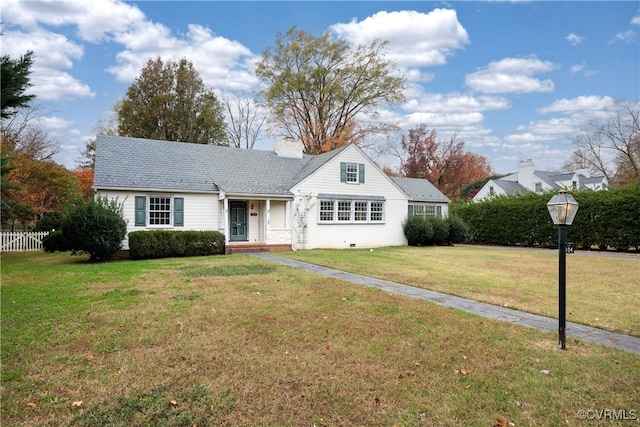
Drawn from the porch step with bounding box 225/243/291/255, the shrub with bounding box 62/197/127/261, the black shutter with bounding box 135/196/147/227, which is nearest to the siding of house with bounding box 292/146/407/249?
the porch step with bounding box 225/243/291/255

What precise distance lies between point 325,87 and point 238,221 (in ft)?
60.9

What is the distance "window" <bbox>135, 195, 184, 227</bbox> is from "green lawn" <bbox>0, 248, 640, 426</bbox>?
9164 millimetres

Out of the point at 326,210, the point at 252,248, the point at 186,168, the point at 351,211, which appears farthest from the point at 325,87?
the point at 252,248

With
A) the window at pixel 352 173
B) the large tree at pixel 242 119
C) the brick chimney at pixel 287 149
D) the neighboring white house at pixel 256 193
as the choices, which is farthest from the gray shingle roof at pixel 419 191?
the large tree at pixel 242 119

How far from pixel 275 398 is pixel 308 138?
3109 cm

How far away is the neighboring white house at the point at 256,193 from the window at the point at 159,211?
0.13ft

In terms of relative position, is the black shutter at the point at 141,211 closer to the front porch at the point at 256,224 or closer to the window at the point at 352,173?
the front porch at the point at 256,224

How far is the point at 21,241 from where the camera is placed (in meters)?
18.6

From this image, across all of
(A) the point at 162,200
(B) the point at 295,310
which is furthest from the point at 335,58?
(B) the point at 295,310

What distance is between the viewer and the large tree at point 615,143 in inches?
1249

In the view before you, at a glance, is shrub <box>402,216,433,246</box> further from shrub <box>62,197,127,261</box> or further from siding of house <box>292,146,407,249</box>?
shrub <box>62,197,127,261</box>

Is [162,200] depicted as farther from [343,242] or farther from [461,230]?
[461,230]

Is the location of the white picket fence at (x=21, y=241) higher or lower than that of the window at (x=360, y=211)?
lower

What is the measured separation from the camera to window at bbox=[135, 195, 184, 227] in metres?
15.5
